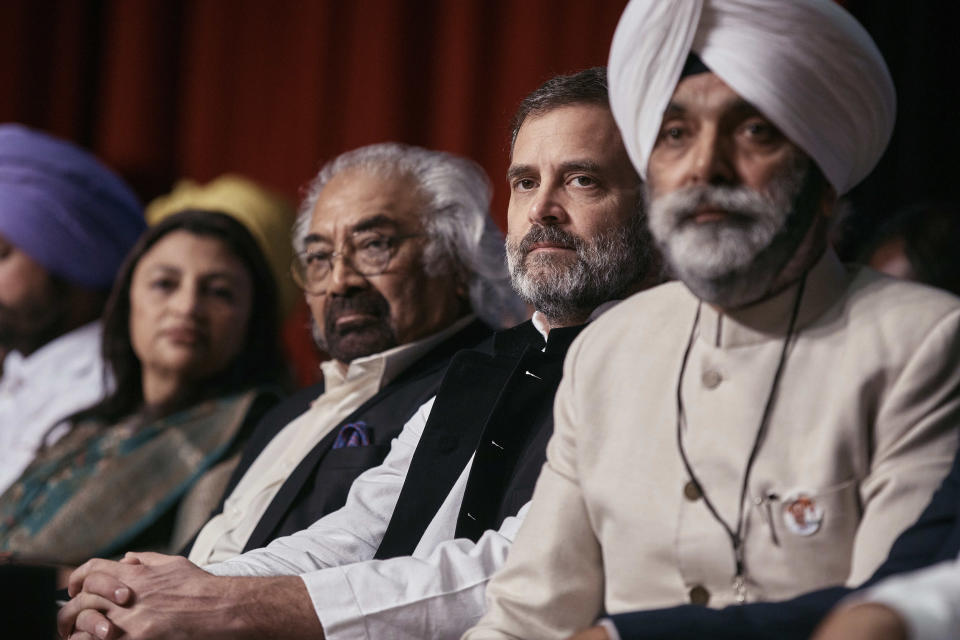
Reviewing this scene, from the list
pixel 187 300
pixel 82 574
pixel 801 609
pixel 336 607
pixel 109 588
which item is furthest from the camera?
pixel 187 300

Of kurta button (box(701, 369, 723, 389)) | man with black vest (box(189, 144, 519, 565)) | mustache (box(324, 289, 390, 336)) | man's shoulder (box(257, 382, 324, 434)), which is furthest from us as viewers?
man's shoulder (box(257, 382, 324, 434))

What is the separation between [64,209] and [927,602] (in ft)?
15.3

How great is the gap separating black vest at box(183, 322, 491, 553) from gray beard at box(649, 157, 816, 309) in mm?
1297

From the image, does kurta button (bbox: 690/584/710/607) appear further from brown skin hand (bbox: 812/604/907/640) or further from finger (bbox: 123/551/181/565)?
finger (bbox: 123/551/181/565)

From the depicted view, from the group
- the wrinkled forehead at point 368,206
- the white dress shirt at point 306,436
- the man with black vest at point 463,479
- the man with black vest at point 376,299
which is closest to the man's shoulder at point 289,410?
the man with black vest at point 376,299

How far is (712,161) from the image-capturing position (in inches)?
59.9

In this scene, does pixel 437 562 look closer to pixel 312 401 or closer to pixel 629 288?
pixel 629 288

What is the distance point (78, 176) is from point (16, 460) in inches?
52.4

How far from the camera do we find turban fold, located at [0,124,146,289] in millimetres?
5074

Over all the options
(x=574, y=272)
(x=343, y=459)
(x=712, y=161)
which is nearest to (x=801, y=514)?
(x=712, y=161)

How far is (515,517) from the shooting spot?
2.09 metres

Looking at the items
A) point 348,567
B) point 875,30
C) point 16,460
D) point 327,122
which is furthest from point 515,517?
point 327,122

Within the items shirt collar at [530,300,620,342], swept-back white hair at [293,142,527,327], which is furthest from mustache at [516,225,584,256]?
swept-back white hair at [293,142,527,327]

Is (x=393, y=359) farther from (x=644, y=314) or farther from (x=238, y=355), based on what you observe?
(x=644, y=314)
